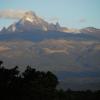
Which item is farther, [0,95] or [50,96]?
[50,96]

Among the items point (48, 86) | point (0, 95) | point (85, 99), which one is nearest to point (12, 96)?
point (0, 95)

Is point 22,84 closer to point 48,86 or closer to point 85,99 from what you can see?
point 48,86

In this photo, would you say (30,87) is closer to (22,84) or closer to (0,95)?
(22,84)

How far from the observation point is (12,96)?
3282 inches

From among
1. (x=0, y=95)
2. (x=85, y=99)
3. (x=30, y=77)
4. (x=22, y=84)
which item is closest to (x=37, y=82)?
(x=30, y=77)

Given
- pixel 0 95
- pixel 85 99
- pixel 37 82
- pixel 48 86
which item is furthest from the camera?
pixel 85 99

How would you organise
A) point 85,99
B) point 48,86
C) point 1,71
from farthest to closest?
point 85,99 < point 48,86 < point 1,71

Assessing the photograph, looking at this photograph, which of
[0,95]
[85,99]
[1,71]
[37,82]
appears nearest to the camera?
[0,95]

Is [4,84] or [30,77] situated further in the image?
[30,77]

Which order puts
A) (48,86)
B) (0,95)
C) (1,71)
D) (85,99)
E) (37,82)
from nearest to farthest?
(0,95)
(1,71)
(37,82)
(48,86)
(85,99)

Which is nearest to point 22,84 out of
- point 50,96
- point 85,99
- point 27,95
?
point 27,95

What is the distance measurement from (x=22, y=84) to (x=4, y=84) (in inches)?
137

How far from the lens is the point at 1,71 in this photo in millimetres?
87875

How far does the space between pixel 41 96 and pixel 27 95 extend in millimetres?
4601
